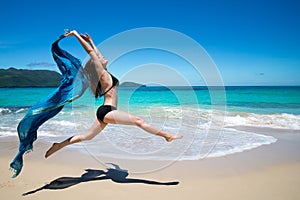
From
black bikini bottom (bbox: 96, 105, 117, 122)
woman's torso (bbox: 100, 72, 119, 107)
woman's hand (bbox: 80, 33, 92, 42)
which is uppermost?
woman's hand (bbox: 80, 33, 92, 42)

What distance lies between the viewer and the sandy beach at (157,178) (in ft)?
13.4

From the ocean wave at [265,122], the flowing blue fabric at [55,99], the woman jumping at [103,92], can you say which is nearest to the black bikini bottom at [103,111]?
the woman jumping at [103,92]

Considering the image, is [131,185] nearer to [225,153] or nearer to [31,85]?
[225,153]

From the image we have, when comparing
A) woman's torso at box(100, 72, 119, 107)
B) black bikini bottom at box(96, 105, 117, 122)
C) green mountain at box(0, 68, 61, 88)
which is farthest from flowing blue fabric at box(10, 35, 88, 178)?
green mountain at box(0, 68, 61, 88)

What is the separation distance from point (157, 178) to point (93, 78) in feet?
6.61

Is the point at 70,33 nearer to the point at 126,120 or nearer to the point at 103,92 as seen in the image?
the point at 103,92

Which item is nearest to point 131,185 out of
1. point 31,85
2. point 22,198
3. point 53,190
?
point 53,190

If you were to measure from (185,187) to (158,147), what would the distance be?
2779mm

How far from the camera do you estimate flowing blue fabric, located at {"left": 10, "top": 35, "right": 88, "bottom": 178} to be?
14.6ft

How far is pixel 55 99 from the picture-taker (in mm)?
4492

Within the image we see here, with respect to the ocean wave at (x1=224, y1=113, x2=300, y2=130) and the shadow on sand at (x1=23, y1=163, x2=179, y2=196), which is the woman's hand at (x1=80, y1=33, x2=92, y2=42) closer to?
the shadow on sand at (x1=23, y1=163, x2=179, y2=196)

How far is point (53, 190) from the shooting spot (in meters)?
4.22

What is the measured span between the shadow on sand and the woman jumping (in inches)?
22.5

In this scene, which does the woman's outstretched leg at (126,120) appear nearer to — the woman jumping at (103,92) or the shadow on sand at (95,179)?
the woman jumping at (103,92)
